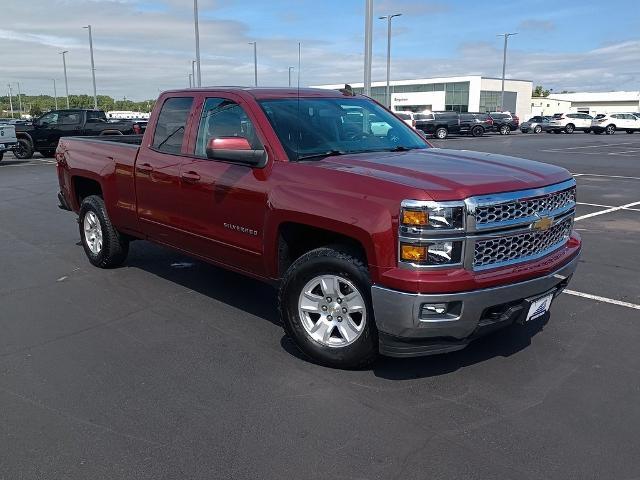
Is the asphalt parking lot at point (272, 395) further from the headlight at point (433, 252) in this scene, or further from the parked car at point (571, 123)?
the parked car at point (571, 123)

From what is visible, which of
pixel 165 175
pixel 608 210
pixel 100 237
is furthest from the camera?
pixel 608 210

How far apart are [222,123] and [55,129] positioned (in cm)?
2045

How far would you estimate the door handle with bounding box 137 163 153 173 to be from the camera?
5574mm

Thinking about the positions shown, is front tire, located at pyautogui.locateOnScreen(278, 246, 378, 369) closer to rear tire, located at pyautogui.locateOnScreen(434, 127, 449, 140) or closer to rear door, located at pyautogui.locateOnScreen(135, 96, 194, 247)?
rear door, located at pyautogui.locateOnScreen(135, 96, 194, 247)

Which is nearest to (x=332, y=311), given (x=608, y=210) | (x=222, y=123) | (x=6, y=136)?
(x=222, y=123)

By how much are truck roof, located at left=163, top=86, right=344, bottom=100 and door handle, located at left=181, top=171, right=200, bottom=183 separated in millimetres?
749

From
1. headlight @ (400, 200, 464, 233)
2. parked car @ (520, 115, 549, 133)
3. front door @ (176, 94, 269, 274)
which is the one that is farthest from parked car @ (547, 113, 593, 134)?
headlight @ (400, 200, 464, 233)

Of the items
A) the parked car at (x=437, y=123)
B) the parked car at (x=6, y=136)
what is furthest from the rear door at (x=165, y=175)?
the parked car at (x=437, y=123)

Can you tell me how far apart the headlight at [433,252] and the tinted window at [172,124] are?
263 cm

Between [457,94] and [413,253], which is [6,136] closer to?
[413,253]

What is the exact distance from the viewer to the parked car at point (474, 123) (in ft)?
146

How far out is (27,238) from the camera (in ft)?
27.8

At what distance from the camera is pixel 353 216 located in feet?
12.3

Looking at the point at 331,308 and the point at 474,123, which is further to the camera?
the point at 474,123
